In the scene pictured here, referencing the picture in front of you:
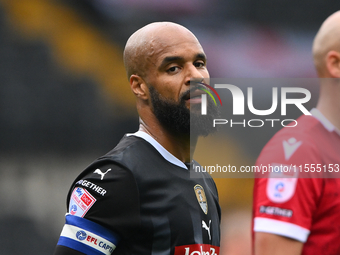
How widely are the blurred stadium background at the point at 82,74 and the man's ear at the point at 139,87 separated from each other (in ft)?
11.3

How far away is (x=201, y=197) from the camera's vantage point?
2404 millimetres

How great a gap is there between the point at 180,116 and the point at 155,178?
39 cm

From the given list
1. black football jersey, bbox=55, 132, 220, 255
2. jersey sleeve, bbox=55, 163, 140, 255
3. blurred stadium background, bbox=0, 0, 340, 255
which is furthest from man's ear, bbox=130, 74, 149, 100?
blurred stadium background, bbox=0, 0, 340, 255

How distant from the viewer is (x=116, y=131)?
6945mm

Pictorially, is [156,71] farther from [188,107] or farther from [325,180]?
[325,180]

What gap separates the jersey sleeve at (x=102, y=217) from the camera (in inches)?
79.8

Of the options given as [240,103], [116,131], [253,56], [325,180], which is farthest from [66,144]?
[325,180]

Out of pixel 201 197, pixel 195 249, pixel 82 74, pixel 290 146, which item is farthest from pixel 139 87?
pixel 82 74

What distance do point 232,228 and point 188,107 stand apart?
3.43 meters

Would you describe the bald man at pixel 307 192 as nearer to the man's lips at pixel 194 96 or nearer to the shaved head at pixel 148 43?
the man's lips at pixel 194 96

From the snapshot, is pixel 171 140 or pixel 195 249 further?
pixel 171 140

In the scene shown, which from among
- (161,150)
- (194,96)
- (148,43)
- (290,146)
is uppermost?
(148,43)

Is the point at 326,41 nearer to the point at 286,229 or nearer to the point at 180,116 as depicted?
the point at 286,229

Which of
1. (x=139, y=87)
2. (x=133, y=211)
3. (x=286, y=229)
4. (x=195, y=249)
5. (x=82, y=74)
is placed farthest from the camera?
(x=82, y=74)
